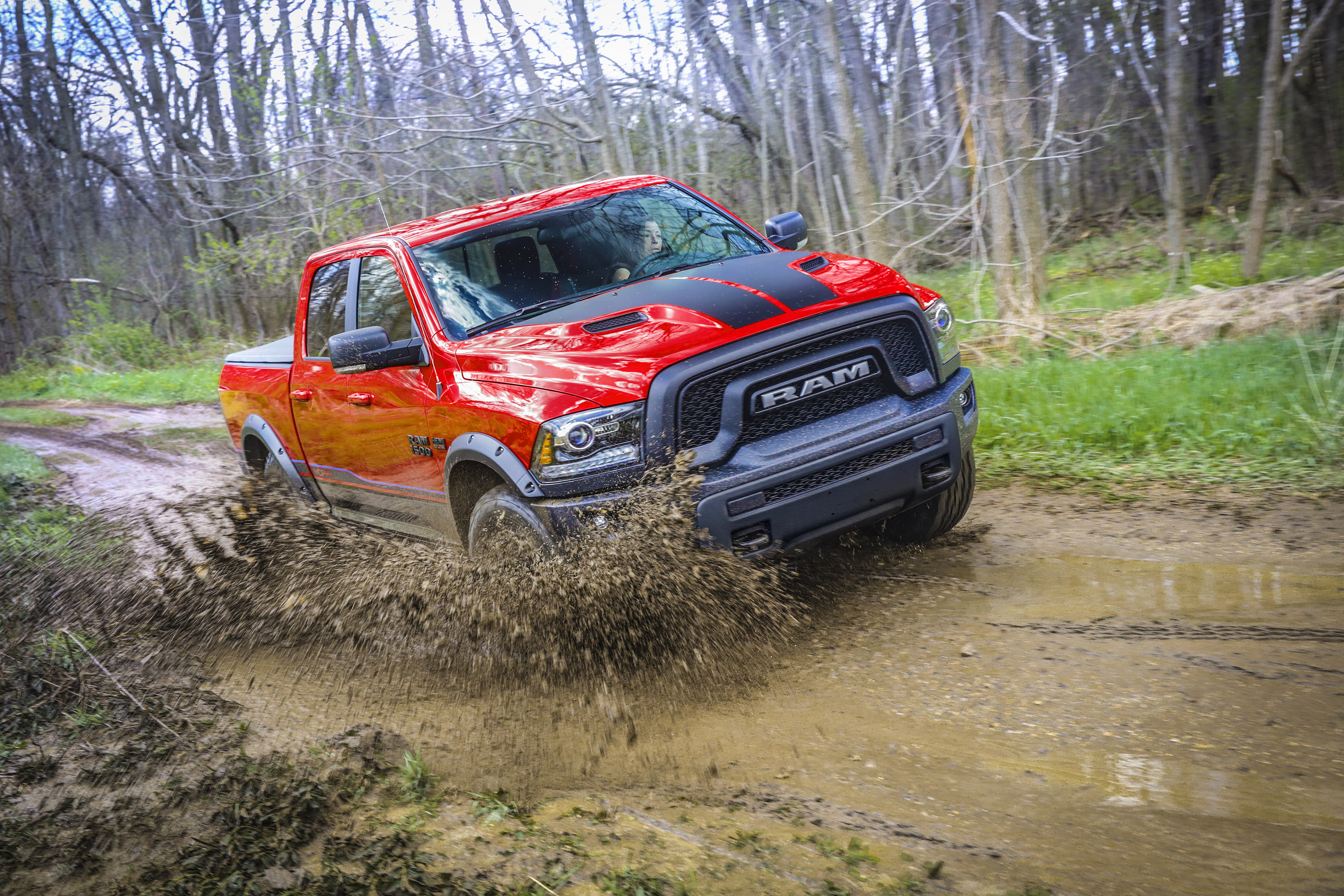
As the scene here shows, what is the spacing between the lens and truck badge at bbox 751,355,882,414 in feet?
12.3

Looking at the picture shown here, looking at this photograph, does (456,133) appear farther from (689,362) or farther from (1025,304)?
(689,362)

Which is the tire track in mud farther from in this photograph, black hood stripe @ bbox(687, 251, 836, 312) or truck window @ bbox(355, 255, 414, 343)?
truck window @ bbox(355, 255, 414, 343)

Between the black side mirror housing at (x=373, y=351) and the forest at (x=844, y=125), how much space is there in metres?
5.97

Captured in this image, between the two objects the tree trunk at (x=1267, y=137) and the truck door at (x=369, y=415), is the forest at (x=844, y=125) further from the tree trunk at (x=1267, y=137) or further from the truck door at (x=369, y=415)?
the truck door at (x=369, y=415)

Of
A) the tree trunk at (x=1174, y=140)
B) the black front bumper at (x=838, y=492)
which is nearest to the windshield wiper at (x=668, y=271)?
the black front bumper at (x=838, y=492)

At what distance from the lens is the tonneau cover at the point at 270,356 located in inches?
240

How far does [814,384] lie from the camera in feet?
12.6

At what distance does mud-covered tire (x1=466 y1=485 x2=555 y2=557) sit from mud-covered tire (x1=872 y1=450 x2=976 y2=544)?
1729mm

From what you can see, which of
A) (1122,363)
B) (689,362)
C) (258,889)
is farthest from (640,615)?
(1122,363)

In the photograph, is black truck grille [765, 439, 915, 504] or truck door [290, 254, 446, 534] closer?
black truck grille [765, 439, 915, 504]

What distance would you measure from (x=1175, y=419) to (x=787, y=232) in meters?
2.85

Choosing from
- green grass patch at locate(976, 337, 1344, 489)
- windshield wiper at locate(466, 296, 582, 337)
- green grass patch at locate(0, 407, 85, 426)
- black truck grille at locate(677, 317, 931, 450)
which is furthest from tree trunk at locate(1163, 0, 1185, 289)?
green grass patch at locate(0, 407, 85, 426)

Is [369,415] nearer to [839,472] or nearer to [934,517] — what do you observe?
[839,472]

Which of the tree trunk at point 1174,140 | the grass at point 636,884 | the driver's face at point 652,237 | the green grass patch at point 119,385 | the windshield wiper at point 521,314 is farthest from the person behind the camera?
→ the green grass patch at point 119,385
